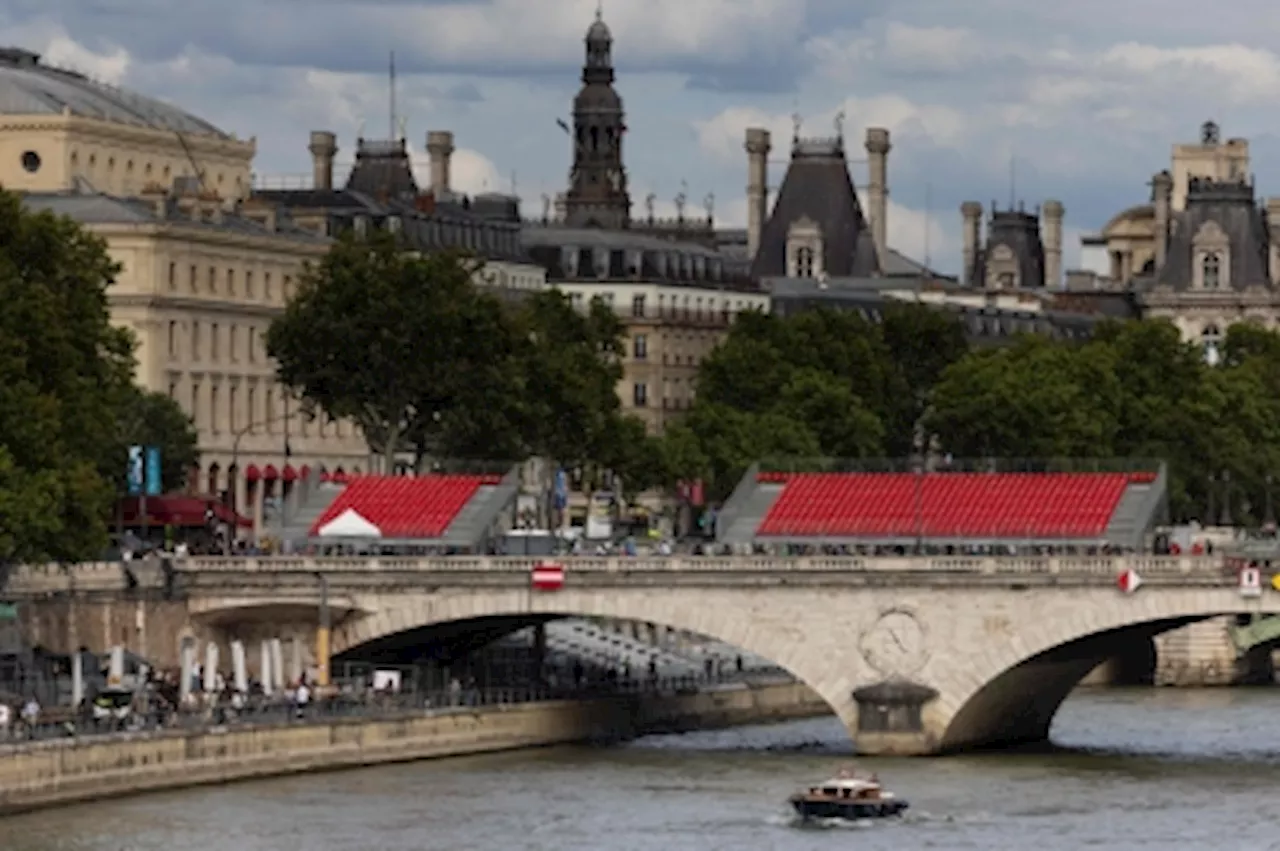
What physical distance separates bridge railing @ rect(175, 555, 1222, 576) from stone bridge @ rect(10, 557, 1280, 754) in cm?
3

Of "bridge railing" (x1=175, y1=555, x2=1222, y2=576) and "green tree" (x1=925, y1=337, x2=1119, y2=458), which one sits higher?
"green tree" (x1=925, y1=337, x2=1119, y2=458)

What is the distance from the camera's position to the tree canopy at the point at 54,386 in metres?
126

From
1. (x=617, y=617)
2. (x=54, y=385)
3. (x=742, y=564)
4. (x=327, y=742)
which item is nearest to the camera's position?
(x=327, y=742)

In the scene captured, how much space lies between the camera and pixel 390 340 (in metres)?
163

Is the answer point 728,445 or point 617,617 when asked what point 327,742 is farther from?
point 728,445

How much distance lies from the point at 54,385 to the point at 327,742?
41.7ft

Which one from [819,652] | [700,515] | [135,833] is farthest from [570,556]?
[700,515]

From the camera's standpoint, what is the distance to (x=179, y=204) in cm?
17575

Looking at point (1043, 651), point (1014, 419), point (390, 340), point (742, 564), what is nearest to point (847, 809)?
point (1043, 651)

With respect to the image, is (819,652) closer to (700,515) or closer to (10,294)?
(10,294)

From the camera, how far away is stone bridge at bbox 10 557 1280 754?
130000 millimetres

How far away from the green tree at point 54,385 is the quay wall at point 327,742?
6.88 meters

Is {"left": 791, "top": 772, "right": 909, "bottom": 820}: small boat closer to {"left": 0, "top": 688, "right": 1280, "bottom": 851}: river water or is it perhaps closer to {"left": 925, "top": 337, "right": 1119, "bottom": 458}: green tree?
{"left": 0, "top": 688, "right": 1280, "bottom": 851}: river water

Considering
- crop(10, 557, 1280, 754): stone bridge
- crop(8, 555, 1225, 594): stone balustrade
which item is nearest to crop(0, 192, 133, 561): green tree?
crop(8, 555, 1225, 594): stone balustrade
